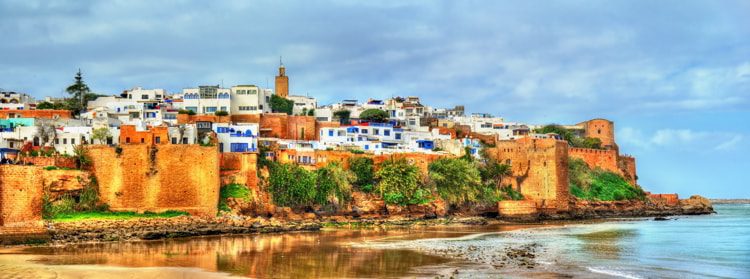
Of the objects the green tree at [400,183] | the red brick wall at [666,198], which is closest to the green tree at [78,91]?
the green tree at [400,183]

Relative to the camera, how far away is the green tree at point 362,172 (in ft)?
161

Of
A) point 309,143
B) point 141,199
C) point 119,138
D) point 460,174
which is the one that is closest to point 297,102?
point 309,143

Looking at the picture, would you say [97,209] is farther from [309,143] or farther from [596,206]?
[596,206]

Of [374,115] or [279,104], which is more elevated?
[279,104]

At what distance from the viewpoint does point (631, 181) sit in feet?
226

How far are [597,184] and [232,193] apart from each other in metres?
30.3

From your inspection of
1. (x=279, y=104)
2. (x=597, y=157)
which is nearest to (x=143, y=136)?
Result: (x=279, y=104)

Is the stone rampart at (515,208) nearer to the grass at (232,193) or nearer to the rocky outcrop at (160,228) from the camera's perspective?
the rocky outcrop at (160,228)

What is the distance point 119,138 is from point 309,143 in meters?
12.0

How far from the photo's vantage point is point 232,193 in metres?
42.7

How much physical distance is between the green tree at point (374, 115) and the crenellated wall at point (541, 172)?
12.1 metres

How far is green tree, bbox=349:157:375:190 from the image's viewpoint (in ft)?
161

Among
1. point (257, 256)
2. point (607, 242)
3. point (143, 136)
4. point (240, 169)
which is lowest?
point (607, 242)

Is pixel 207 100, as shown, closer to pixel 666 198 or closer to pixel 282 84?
pixel 282 84
